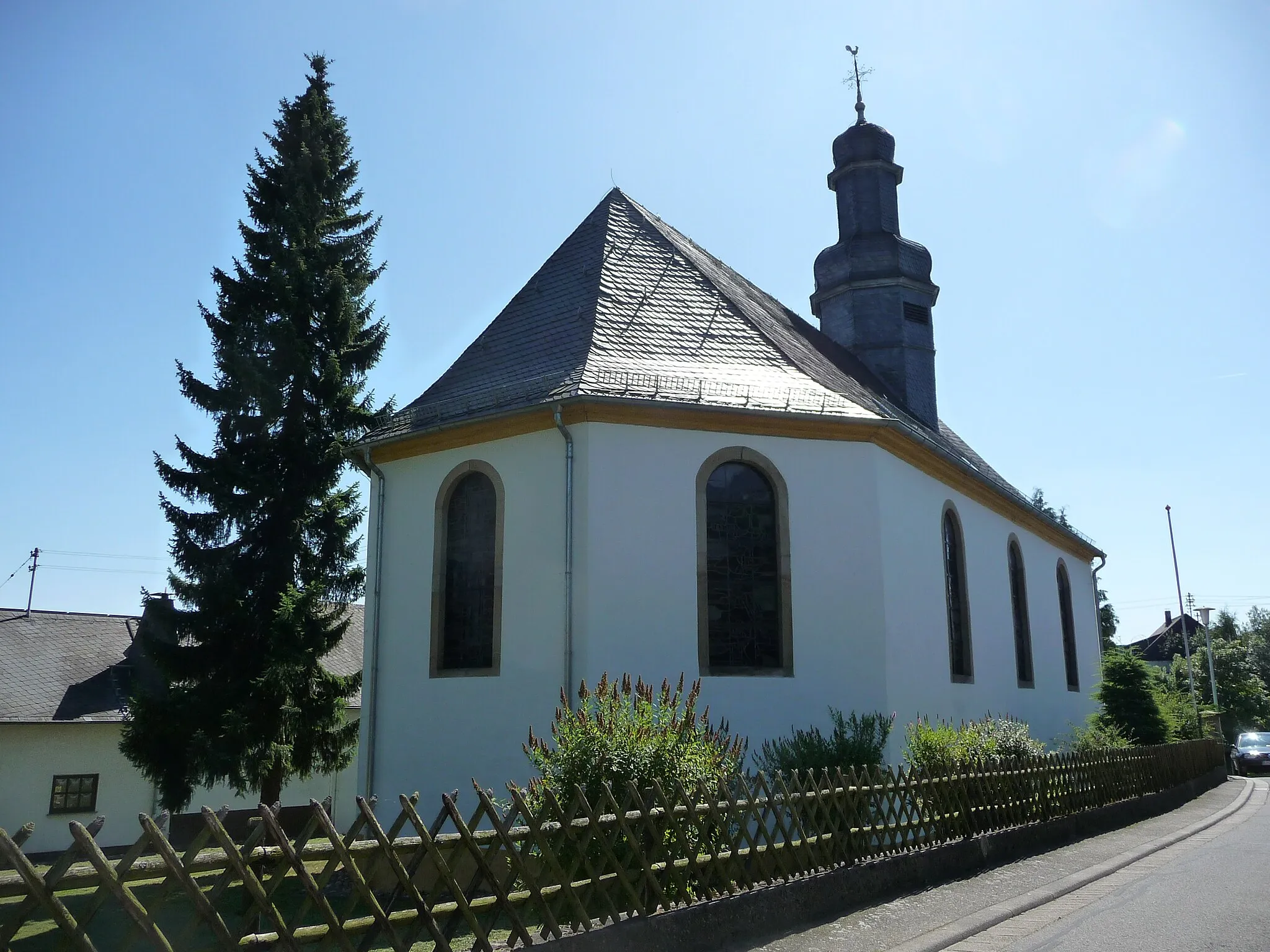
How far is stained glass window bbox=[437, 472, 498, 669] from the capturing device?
12.4m

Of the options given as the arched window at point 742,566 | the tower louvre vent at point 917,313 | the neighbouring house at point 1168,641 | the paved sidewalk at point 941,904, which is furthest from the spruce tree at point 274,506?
the neighbouring house at point 1168,641

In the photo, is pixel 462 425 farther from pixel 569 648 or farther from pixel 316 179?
pixel 316 179

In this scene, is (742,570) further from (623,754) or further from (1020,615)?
(1020,615)

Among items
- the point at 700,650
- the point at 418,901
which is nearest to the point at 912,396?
the point at 700,650

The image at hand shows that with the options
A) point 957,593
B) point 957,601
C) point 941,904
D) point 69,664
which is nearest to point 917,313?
point 957,593

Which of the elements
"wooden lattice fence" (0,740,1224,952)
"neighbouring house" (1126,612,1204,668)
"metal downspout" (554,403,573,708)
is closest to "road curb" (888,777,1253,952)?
"wooden lattice fence" (0,740,1224,952)

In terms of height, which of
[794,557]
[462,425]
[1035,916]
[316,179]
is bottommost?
[1035,916]

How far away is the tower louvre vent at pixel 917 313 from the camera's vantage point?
21.2 m

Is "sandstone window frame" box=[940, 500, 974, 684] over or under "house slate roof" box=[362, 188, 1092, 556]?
under

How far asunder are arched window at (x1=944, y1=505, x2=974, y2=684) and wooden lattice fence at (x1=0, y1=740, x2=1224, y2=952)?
5492mm

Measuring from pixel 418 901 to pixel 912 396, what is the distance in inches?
684

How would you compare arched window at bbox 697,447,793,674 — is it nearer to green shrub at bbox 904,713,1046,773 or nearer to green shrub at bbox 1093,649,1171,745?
green shrub at bbox 904,713,1046,773

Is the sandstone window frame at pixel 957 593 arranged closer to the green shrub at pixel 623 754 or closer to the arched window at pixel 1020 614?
the arched window at pixel 1020 614

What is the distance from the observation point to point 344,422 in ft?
51.4
